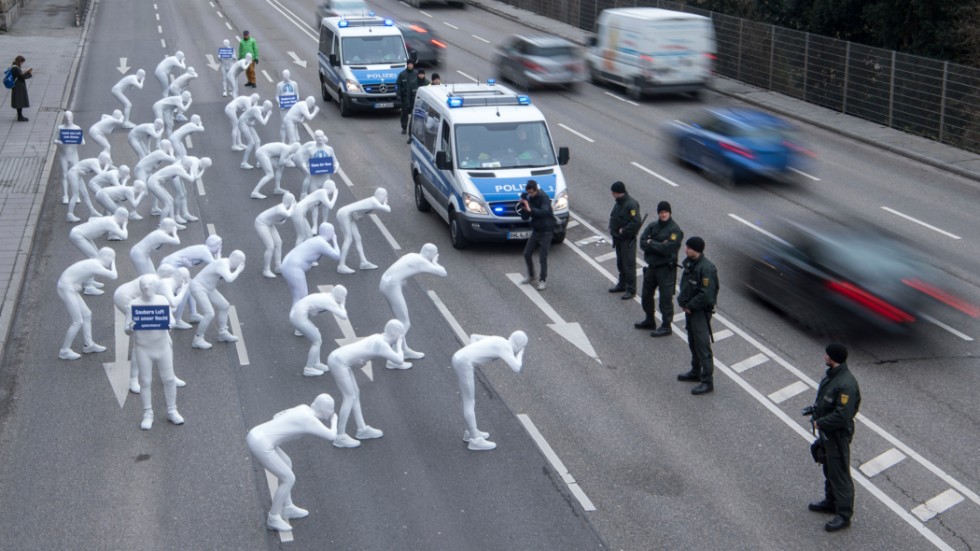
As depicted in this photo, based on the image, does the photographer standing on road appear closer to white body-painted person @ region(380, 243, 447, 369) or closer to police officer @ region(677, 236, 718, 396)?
white body-painted person @ region(380, 243, 447, 369)

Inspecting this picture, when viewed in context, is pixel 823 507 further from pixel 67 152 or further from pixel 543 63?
pixel 543 63

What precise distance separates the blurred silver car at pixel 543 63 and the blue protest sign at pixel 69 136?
53.2 ft

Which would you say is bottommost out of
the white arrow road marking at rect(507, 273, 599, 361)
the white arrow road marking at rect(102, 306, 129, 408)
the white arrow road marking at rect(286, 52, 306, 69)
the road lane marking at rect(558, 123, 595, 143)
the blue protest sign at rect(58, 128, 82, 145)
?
the white arrow road marking at rect(507, 273, 599, 361)

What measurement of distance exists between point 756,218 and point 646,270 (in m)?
6.57

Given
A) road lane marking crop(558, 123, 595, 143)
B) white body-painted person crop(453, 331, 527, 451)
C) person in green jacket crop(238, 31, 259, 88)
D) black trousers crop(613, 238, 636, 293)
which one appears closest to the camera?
white body-painted person crop(453, 331, 527, 451)

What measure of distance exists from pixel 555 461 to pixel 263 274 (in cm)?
793

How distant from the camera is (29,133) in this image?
28.9 meters

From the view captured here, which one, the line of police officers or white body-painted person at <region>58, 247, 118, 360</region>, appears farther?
white body-painted person at <region>58, 247, 118, 360</region>

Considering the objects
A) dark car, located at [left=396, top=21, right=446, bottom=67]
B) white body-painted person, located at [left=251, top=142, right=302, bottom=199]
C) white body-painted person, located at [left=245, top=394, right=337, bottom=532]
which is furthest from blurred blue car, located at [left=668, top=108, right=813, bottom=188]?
white body-painted person, located at [left=245, top=394, right=337, bottom=532]

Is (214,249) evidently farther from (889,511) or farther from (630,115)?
(630,115)

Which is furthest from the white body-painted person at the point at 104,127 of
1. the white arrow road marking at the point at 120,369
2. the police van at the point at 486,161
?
the white arrow road marking at the point at 120,369

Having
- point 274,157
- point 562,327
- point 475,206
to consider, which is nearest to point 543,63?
point 274,157

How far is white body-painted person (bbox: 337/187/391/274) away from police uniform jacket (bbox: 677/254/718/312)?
17.3 feet

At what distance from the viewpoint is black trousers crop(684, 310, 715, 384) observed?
13.7 m
